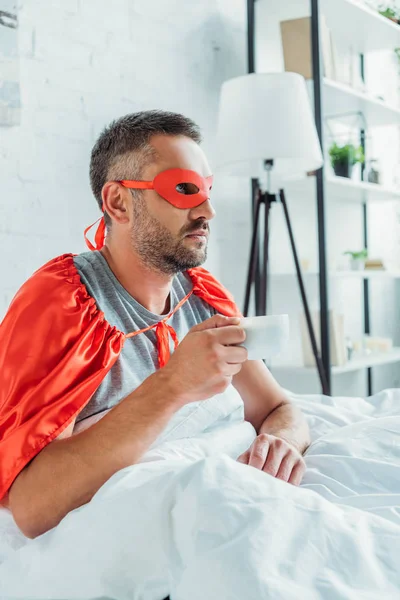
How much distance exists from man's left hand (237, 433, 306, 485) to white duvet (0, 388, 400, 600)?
17 centimetres

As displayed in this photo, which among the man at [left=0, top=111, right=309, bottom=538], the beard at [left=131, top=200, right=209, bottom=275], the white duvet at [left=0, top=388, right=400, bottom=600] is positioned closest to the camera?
the white duvet at [left=0, top=388, right=400, bottom=600]

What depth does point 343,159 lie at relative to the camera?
3215 millimetres

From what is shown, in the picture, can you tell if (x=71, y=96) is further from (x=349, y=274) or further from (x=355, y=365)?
(x=355, y=365)

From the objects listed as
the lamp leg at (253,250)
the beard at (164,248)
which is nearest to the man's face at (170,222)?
the beard at (164,248)

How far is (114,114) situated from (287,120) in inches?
24.8

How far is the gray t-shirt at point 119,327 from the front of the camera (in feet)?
4.17

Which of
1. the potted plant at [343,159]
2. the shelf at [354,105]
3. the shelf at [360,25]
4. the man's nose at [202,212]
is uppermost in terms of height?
the shelf at [360,25]

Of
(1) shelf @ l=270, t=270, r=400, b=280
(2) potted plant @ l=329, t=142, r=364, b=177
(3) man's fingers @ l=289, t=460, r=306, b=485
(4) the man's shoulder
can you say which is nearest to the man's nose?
(4) the man's shoulder

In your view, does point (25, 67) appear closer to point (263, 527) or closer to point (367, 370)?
point (263, 527)

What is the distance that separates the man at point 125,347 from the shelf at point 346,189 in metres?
1.52

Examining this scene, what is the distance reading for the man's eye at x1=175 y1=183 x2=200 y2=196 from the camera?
1.42 meters

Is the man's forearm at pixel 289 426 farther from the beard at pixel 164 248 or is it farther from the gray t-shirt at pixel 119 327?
the beard at pixel 164 248

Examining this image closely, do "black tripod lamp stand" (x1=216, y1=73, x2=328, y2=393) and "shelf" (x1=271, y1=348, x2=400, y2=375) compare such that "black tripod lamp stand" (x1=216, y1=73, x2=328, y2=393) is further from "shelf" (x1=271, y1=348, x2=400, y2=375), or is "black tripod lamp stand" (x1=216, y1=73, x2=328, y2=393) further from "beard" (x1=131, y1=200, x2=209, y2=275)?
"beard" (x1=131, y1=200, x2=209, y2=275)

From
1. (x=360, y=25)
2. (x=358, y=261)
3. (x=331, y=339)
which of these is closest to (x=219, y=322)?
(x=331, y=339)
